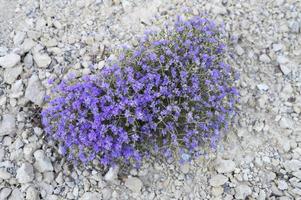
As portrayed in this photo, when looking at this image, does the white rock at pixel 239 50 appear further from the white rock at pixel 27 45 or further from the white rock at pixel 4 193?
Result: the white rock at pixel 4 193

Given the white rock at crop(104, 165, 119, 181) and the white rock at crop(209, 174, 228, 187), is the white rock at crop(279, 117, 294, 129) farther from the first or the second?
the white rock at crop(104, 165, 119, 181)

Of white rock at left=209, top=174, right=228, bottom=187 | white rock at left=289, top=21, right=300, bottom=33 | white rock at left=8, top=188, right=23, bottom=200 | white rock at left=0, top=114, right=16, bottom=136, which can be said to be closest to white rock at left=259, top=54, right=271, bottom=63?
white rock at left=289, top=21, right=300, bottom=33

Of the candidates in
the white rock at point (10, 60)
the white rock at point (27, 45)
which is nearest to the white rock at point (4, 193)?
the white rock at point (10, 60)

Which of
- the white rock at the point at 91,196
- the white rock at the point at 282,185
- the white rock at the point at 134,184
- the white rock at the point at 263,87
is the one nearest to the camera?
the white rock at the point at 91,196

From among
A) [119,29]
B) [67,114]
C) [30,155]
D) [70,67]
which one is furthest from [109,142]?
[119,29]

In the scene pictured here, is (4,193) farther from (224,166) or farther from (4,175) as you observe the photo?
(224,166)

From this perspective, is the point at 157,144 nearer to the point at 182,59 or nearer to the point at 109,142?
the point at 109,142
